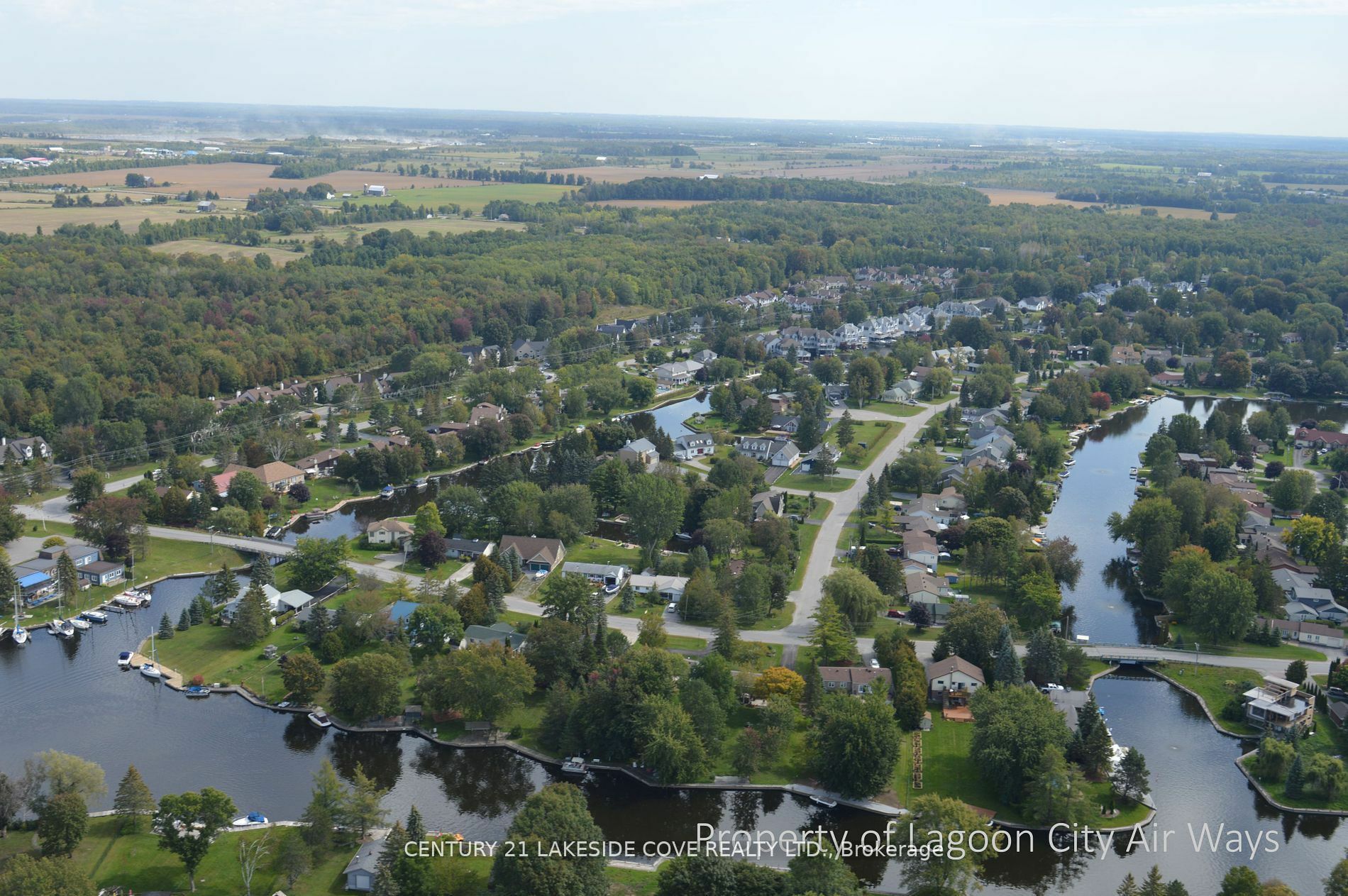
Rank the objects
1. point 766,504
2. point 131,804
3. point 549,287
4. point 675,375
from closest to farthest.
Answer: point 131,804 → point 766,504 → point 675,375 → point 549,287

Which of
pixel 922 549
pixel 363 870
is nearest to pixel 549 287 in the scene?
pixel 922 549

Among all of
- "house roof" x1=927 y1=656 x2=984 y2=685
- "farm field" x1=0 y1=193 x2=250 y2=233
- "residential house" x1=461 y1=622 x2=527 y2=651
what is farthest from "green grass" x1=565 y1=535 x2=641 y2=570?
"farm field" x1=0 y1=193 x2=250 y2=233

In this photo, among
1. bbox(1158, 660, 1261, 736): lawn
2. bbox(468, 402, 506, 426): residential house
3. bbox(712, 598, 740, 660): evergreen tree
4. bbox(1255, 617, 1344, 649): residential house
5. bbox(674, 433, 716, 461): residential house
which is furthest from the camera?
bbox(468, 402, 506, 426): residential house

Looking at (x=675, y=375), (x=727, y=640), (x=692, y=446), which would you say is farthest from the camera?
(x=675, y=375)

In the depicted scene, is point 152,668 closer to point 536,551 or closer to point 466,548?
point 466,548

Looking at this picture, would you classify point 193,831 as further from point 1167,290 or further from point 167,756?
point 1167,290

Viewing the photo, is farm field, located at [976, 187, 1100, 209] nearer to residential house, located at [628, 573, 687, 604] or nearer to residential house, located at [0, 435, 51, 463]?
residential house, located at [628, 573, 687, 604]

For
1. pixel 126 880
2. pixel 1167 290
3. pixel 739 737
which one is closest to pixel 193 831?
pixel 126 880
